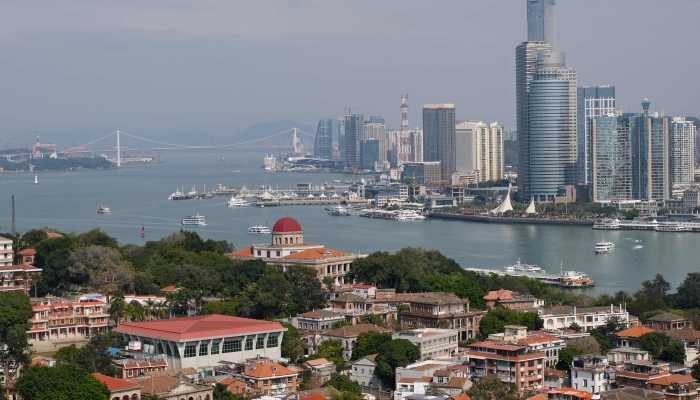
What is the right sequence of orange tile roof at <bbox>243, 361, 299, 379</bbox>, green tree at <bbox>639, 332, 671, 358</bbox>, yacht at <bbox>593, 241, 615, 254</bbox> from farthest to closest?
1. yacht at <bbox>593, 241, 615, 254</bbox>
2. green tree at <bbox>639, 332, 671, 358</bbox>
3. orange tile roof at <bbox>243, 361, 299, 379</bbox>

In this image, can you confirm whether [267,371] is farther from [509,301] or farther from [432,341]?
[509,301]

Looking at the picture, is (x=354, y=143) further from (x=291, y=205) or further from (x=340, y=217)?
(x=340, y=217)

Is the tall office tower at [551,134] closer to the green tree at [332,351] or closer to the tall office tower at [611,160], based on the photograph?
the tall office tower at [611,160]

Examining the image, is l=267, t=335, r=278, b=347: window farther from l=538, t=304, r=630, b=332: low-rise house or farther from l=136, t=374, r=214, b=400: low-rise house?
l=538, t=304, r=630, b=332: low-rise house

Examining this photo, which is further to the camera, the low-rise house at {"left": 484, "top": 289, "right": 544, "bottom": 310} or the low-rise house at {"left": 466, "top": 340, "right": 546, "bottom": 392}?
the low-rise house at {"left": 484, "top": 289, "right": 544, "bottom": 310}

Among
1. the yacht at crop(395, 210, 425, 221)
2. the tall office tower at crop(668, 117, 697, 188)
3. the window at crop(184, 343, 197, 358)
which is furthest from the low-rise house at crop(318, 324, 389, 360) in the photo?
the tall office tower at crop(668, 117, 697, 188)

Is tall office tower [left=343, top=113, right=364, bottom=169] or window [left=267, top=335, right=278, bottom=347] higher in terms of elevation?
tall office tower [left=343, top=113, right=364, bottom=169]
